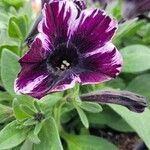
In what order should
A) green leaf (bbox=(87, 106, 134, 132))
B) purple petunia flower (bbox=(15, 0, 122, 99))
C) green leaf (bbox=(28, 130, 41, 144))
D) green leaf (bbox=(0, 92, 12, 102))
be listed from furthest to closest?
1. green leaf (bbox=(87, 106, 134, 132))
2. green leaf (bbox=(0, 92, 12, 102))
3. green leaf (bbox=(28, 130, 41, 144))
4. purple petunia flower (bbox=(15, 0, 122, 99))

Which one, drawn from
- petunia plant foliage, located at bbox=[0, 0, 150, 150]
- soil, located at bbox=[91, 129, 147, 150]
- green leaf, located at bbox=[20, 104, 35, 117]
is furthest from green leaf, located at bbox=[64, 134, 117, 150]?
green leaf, located at bbox=[20, 104, 35, 117]

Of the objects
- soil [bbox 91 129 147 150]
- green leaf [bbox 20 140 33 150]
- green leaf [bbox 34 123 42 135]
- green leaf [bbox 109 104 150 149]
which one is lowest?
soil [bbox 91 129 147 150]

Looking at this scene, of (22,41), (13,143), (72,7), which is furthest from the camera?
(22,41)

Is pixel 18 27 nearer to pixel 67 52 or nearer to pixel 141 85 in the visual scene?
pixel 67 52

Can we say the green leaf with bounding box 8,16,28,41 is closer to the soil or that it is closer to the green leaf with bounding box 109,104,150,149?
the green leaf with bounding box 109,104,150,149

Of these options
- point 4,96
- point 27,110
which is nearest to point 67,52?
point 27,110

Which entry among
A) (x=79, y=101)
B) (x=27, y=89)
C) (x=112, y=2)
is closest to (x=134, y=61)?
(x=112, y=2)

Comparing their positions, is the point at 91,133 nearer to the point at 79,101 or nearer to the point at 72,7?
the point at 79,101
